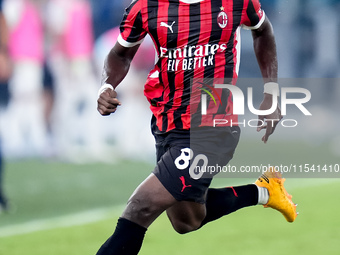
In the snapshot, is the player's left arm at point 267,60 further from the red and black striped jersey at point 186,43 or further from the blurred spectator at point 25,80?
the blurred spectator at point 25,80

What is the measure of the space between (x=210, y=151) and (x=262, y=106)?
538 mm

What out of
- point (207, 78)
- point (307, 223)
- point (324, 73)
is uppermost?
point (207, 78)

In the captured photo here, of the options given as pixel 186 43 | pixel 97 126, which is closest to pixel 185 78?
pixel 186 43

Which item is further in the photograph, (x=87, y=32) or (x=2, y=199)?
(x=87, y=32)

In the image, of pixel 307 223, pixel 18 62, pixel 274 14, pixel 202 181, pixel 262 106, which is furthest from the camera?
pixel 274 14

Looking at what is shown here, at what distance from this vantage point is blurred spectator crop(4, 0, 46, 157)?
8.48m

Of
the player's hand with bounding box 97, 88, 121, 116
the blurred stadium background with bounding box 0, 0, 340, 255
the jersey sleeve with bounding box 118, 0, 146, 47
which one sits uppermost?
the jersey sleeve with bounding box 118, 0, 146, 47

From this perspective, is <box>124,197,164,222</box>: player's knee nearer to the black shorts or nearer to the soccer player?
the soccer player

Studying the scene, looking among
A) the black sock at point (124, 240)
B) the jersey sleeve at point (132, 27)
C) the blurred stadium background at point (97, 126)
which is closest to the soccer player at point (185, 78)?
the jersey sleeve at point (132, 27)

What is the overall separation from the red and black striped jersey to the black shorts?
0.25 feet

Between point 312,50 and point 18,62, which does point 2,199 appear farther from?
point 312,50

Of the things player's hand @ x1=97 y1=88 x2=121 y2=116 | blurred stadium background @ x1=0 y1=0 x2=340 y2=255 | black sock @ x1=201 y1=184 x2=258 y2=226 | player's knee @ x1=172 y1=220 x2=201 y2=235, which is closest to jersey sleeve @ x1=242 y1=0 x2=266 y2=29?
player's hand @ x1=97 y1=88 x2=121 y2=116

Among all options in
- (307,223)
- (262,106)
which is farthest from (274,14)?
(262,106)

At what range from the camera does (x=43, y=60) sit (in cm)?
867
